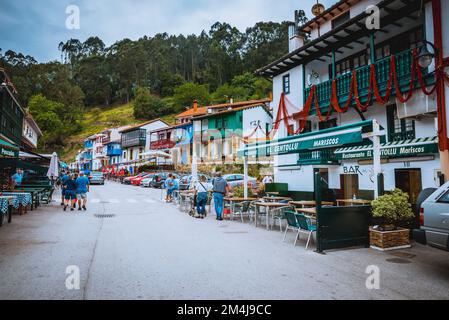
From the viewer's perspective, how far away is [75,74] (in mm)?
108250

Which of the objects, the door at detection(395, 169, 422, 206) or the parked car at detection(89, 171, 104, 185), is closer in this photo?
the door at detection(395, 169, 422, 206)

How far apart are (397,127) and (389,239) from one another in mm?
7066

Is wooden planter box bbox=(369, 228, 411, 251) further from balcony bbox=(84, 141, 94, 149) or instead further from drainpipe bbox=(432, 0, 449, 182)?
balcony bbox=(84, 141, 94, 149)

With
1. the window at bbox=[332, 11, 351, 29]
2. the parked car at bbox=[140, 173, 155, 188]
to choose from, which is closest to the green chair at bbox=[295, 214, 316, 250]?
the window at bbox=[332, 11, 351, 29]

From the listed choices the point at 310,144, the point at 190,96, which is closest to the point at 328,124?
the point at 310,144

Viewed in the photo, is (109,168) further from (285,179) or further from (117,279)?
(117,279)

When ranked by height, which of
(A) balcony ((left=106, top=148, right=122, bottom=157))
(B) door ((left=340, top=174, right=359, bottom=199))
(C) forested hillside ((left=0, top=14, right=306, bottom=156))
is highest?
(C) forested hillside ((left=0, top=14, right=306, bottom=156))

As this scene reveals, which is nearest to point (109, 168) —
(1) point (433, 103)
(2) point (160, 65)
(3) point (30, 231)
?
(2) point (160, 65)

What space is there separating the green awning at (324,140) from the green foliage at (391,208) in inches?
62.6

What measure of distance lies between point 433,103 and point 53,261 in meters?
12.0

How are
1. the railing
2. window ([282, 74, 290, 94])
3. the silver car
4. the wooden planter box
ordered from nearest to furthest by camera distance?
the silver car
the wooden planter box
the railing
window ([282, 74, 290, 94])

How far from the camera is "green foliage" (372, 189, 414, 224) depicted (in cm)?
771

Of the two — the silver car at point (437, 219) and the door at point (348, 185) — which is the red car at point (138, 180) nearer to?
the door at point (348, 185)

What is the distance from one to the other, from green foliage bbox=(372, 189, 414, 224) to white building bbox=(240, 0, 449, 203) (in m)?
0.98
